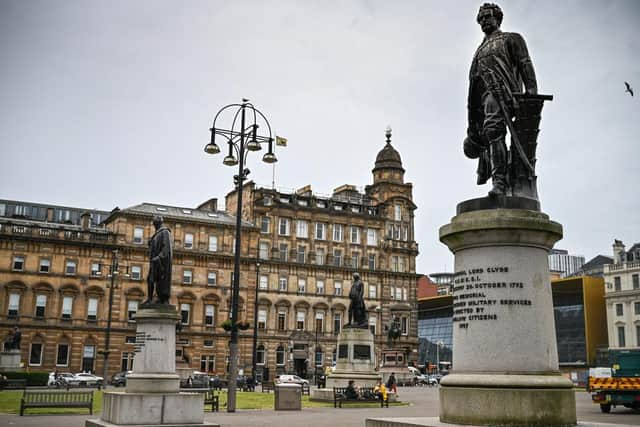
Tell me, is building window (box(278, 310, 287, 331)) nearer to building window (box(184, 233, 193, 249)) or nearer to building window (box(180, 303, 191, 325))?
building window (box(180, 303, 191, 325))

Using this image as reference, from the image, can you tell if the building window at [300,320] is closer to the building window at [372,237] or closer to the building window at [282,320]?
the building window at [282,320]

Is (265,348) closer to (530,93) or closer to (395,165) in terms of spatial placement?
(395,165)

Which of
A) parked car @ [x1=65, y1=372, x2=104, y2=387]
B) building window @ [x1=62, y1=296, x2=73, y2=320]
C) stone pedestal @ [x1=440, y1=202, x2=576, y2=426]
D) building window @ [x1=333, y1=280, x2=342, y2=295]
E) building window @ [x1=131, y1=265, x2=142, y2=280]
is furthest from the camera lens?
building window @ [x1=333, y1=280, x2=342, y2=295]

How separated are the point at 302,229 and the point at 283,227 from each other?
8.16ft

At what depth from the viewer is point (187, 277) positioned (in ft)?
243

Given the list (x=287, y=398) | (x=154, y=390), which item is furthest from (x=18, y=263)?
(x=154, y=390)

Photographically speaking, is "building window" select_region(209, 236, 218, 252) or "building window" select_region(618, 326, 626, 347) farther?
"building window" select_region(618, 326, 626, 347)

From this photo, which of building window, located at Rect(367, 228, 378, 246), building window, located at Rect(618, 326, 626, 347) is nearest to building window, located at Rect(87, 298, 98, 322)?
building window, located at Rect(367, 228, 378, 246)

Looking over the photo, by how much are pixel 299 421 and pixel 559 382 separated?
12993 millimetres

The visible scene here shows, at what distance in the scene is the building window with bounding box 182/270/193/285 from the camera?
2906 inches

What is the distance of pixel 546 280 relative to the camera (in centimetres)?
865

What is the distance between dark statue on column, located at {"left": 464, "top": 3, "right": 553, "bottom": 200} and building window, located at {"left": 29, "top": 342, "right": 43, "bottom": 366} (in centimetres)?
6493

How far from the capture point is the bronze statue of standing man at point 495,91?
9234 mm

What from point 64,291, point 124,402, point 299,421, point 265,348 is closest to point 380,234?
point 265,348
